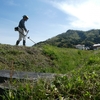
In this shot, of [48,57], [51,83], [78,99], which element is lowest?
[78,99]

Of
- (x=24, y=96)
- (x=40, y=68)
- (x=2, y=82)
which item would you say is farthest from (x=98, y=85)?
(x=40, y=68)

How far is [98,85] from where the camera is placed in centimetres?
289

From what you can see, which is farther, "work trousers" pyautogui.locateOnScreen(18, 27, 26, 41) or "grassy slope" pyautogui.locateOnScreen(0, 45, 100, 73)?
"work trousers" pyautogui.locateOnScreen(18, 27, 26, 41)

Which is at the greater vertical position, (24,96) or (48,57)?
(48,57)

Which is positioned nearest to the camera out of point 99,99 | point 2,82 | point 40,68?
point 99,99

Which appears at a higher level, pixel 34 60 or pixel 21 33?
pixel 21 33

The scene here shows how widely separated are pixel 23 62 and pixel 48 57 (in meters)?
2.41

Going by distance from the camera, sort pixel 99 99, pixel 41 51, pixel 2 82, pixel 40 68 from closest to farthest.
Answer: pixel 99 99
pixel 2 82
pixel 40 68
pixel 41 51

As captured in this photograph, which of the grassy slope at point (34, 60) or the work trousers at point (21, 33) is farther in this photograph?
the work trousers at point (21, 33)

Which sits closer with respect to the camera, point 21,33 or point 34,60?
point 34,60

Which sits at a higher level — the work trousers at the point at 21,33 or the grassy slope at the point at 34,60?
the work trousers at the point at 21,33

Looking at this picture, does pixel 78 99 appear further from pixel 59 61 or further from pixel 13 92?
pixel 59 61

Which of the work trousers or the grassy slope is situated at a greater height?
the work trousers

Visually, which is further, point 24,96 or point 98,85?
point 98,85
